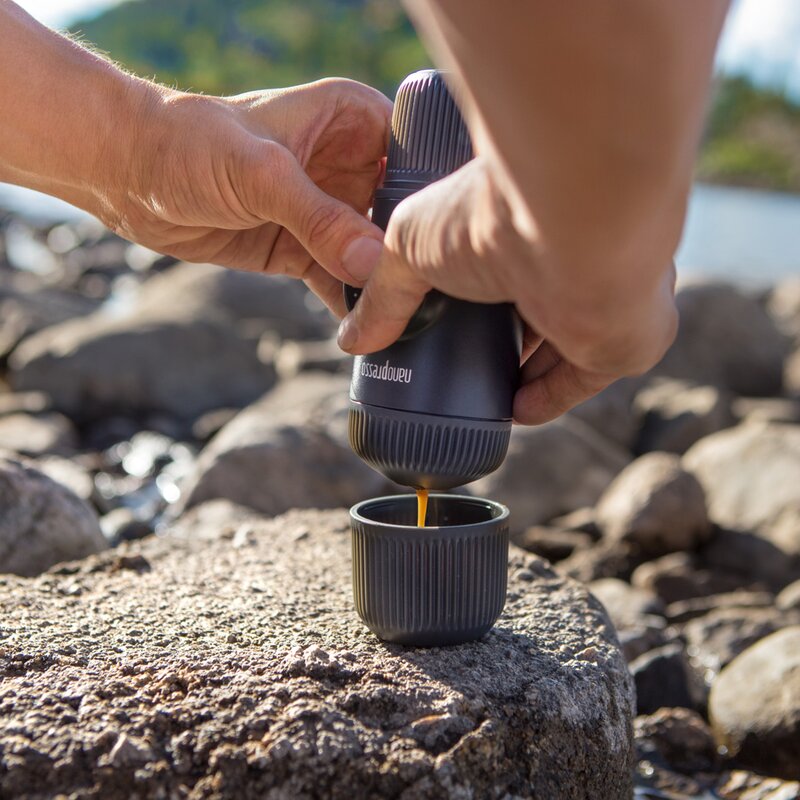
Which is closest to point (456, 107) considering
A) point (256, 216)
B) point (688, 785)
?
point (256, 216)

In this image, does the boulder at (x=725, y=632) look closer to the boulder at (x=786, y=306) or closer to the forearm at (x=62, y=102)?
the forearm at (x=62, y=102)

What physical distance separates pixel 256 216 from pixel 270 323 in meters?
7.40

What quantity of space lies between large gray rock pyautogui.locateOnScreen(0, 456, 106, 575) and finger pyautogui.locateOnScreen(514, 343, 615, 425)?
1.57m

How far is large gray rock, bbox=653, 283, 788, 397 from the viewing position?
835 centimetres

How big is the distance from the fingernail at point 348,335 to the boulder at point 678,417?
16.7ft

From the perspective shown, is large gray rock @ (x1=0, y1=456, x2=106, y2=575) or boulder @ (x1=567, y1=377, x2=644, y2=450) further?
boulder @ (x1=567, y1=377, x2=644, y2=450)

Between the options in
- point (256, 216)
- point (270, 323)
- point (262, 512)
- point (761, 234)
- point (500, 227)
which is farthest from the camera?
point (761, 234)

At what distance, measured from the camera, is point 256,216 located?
246 centimetres

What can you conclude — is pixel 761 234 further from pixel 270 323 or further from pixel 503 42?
pixel 503 42

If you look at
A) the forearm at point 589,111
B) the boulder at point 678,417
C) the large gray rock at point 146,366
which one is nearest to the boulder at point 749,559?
the boulder at point 678,417

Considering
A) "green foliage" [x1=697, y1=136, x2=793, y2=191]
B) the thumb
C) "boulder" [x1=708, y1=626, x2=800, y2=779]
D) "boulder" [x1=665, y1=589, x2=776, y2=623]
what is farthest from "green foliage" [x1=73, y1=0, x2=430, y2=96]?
the thumb

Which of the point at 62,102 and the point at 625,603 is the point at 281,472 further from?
the point at 62,102

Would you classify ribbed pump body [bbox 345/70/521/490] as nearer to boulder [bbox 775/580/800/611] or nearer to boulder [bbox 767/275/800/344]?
boulder [bbox 775/580/800/611]

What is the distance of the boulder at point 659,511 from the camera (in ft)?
16.1
